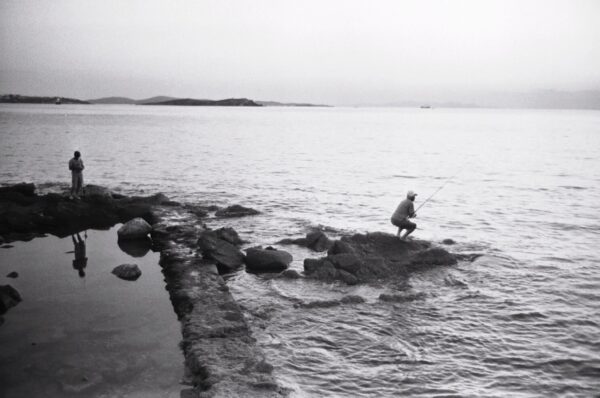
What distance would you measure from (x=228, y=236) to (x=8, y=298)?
24.4ft

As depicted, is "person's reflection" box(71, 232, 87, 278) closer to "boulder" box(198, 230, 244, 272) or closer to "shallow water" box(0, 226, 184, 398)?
"shallow water" box(0, 226, 184, 398)

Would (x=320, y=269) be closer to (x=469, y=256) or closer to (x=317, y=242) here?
(x=317, y=242)

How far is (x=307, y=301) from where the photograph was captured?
469 inches

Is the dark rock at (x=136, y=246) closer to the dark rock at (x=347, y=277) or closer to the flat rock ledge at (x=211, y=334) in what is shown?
the flat rock ledge at (x=211, y=334)

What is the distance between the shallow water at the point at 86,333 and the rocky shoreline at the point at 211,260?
1.63 ft

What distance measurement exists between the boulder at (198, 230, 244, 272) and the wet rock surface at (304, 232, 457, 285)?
2.42 m

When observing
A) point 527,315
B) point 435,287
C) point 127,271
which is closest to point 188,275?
point 127,271

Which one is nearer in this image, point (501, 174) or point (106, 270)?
point (106, 270)

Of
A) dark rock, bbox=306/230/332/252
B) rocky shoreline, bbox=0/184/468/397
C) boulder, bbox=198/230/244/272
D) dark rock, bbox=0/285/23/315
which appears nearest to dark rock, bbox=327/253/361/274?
rocky shoreline, bbox=0/184/468/397

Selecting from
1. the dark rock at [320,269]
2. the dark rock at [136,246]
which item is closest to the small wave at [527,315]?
the dark rock at [320,269]

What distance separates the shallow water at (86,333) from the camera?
7.53m

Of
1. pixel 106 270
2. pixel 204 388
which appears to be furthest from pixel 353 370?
pixel 106 270

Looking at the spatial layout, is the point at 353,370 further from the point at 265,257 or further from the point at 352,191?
Answer: the point at 352,191

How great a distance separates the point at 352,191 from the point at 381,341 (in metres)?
22.0
